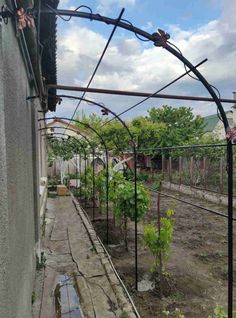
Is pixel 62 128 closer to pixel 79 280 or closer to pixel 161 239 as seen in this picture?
pixel 79 280

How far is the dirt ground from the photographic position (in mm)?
3691

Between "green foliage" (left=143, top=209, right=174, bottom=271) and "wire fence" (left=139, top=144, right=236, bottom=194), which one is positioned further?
"wire fence" (left=139, top=144, right=236, bottom=194)

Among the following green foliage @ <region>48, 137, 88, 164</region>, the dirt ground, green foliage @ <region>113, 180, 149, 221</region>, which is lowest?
the dirt ground

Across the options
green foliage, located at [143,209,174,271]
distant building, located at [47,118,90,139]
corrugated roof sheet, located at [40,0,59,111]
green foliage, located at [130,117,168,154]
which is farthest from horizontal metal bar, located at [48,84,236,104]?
green foliage, located at [130,117,168,154]

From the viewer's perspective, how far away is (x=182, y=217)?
9172mm

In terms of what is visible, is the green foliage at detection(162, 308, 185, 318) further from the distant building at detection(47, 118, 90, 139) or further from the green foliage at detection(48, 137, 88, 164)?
the green foliage at detection(48, 137, 88, 164)

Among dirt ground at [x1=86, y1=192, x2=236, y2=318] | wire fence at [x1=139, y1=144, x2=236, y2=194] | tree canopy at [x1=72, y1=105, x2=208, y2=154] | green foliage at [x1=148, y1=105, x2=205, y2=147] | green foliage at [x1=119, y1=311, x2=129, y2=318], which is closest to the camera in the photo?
green foliage at [x1=119, y1=311, x2=129, y2=318]

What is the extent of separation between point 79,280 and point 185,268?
5.64 ft

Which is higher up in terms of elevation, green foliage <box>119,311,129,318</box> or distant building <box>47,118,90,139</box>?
distant building <box>47,118,90,139</box>

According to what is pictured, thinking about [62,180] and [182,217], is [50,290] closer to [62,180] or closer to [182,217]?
[182,217]

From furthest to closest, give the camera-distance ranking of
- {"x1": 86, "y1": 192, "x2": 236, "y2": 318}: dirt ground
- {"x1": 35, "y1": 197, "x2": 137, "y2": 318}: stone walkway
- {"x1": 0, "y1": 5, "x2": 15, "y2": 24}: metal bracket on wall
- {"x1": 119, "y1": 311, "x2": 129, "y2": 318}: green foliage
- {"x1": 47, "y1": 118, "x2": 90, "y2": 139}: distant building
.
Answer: {"x1": 47, "y1": 118, "x2": 90, "y2": 139}: distant building, {"x1": 86, "y1": 192, "x2": 236, "y2": 318}: dirt ground, {"x1": 35, "y1": 197, "x2": 137, "y2": 318}: stone walkway, {"x1": 119, "y1": 311, "x2": 129, "y2": 318}: green foliage, {"x1": 0, "y1": 5, "x2": 15, "y2": 24}: metal bracket on wall

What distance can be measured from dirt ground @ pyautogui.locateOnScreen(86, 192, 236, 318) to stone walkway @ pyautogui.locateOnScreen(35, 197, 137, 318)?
0.24 metres

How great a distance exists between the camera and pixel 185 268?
490 centimetres

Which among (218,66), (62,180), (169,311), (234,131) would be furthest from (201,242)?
(62,180)
